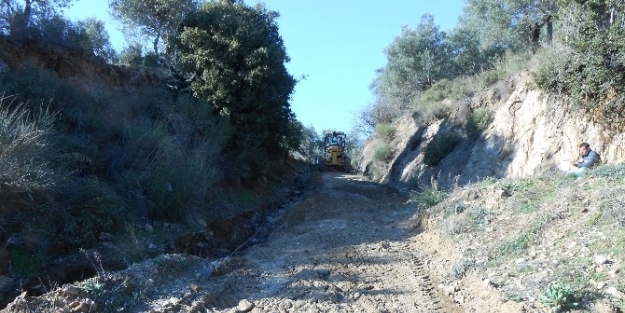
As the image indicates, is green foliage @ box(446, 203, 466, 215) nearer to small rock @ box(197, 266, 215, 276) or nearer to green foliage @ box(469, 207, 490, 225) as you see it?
green foliage @ box(469, 207, 490, 225)

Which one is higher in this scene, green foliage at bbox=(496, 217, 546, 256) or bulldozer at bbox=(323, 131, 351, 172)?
bulldozer at bbox=(323, 131, 351, 172)

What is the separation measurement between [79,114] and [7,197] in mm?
4043

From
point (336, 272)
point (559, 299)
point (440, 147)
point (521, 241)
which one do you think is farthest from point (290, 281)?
point (440, 147)

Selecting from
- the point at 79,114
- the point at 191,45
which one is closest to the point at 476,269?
the point at 79,114

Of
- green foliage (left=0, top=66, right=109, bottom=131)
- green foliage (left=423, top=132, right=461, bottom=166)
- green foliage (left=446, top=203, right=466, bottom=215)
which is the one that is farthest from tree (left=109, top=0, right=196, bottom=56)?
green foliage (left=446, top=203, right=466, bottom=215)

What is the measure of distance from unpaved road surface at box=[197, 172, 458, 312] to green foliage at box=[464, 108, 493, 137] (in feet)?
24.1

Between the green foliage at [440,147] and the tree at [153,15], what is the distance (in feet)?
38.2

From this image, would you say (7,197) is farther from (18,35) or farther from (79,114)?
(18,35)

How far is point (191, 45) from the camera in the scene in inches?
685

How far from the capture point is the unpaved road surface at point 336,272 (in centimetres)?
648

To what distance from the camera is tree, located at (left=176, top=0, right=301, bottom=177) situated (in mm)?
16984

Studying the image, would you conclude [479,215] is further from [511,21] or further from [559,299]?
[511,21]

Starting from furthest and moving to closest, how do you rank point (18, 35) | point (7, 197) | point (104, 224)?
point (18, 35) < point (104, 224) < point (7, 197)

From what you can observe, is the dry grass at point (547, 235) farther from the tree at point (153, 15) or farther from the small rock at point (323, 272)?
the tree at point (153, 15)
